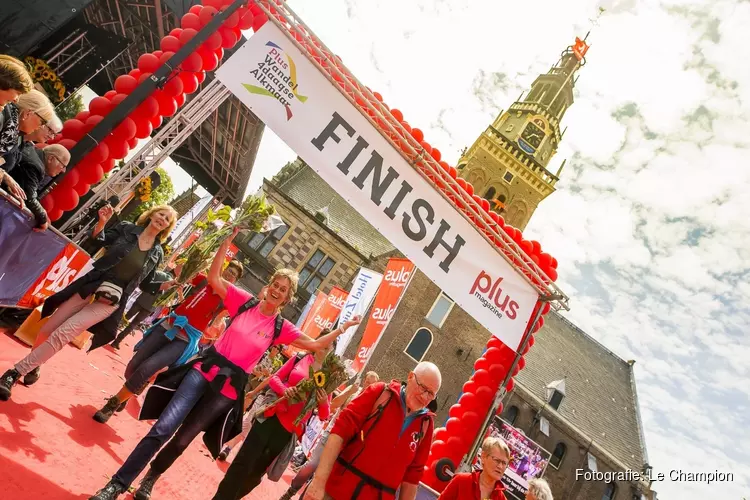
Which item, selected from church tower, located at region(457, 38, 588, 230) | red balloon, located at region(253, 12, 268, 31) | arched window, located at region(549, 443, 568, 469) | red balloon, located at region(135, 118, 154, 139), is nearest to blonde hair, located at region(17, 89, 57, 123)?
red balloon, located at region(135, 118, 154, 139)

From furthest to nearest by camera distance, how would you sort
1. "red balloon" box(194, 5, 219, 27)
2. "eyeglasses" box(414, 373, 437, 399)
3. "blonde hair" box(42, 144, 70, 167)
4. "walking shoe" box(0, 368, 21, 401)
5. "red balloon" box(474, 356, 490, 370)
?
"red balloon" box(474, 356, 490, 370) < "red balloon" box(194, 5, 219, 27) < "blonde hair" box(42, 144, 70, 167) < "walking shoe" box(0, 368, 21, 401) < "eyeglasses" box(414, 373, 437, 399)

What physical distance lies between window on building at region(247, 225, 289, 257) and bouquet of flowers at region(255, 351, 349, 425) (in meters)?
19.6

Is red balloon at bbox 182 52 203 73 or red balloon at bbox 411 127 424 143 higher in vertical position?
red balloon at bbox 411 127 424 143

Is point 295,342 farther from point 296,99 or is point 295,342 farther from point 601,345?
point 601,345

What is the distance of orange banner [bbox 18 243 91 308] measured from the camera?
389 cm

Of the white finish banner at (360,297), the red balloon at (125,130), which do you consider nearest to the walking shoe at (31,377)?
the red balloon at (125,130)

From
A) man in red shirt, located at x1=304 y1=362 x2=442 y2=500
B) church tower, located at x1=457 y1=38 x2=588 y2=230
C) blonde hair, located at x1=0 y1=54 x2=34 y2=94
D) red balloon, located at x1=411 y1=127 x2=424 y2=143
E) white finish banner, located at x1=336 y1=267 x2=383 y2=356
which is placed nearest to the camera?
man in red shirt, located at x1=304 y1=362 x2=442 y2=500

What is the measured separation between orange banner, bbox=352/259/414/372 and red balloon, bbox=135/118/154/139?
22.3 ft

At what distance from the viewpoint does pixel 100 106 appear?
14.3 feet

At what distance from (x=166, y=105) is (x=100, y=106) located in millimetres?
646

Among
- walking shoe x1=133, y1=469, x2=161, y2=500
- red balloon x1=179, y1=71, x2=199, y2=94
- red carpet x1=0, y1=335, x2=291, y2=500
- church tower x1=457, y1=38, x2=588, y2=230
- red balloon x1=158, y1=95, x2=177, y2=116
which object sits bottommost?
red carpet x1=0, y1=335, x2=291, y2=500

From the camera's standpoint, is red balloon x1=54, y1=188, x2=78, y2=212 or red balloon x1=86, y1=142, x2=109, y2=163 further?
red balloon x1=86, y1=142, x2=109, y2=163

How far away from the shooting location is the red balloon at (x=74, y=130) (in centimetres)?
418

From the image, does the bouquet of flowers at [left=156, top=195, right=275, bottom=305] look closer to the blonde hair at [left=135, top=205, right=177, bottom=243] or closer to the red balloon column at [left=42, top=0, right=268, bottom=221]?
the blonde hair at [left=135, top=205, right=177, bottom=243]
